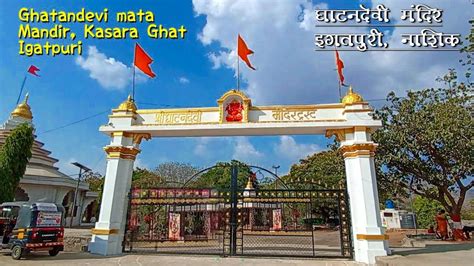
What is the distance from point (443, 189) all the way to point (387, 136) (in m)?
3.08

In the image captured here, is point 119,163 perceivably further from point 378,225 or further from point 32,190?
point 32,190

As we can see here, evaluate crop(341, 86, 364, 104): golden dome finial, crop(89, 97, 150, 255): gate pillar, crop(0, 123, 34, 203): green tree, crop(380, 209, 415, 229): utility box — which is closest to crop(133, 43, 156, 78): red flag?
crop(89, 97, 150, 255): gate pillar

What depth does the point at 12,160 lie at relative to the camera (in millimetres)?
11891

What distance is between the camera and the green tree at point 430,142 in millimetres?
11250

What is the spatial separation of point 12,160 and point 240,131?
9430 millimetres

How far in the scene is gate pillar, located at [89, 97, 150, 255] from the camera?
766 centimetres

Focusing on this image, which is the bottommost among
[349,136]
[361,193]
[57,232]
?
[57,232]

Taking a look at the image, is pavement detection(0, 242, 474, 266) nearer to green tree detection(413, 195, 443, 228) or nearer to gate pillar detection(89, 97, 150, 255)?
gate pillar detection(89, 97, 150, 255)

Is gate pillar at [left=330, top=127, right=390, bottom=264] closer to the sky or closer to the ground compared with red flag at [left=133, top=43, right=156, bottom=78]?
closer to the ground

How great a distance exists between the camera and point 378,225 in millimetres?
6945

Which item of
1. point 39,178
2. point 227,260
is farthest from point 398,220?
point 39,178

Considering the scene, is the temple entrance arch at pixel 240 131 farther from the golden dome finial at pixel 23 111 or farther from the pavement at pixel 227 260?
the golden dome finial at pixel 23 111

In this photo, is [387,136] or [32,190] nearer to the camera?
[387,136]

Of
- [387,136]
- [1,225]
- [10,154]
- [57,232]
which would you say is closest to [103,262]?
[57,232]
